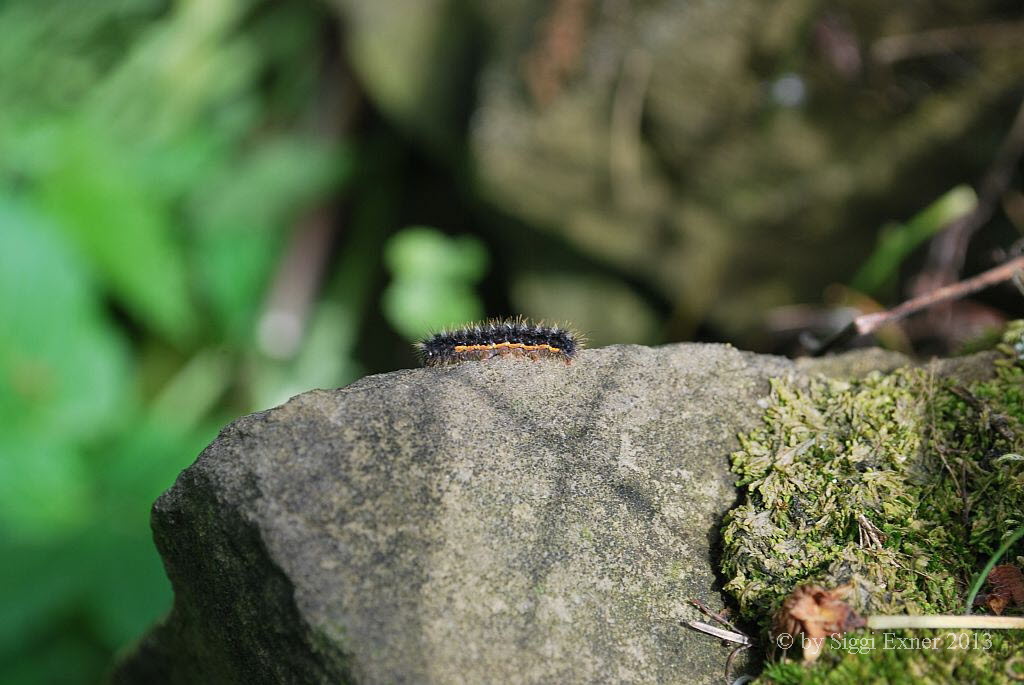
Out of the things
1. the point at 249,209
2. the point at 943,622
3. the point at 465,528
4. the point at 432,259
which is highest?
the point at 249,209

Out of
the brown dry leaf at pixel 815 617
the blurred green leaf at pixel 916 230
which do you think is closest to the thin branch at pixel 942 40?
the blurred green leaf at pixel 916 230

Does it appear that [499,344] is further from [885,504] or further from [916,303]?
[916,303]

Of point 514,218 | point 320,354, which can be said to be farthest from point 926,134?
point 320,354

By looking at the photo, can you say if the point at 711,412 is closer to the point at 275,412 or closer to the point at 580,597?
the point at 580,597

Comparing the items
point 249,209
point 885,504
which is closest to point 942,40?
point 885,504

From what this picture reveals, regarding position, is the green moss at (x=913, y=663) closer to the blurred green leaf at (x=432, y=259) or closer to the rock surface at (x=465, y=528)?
the rock surface at (x=465, y=528)
